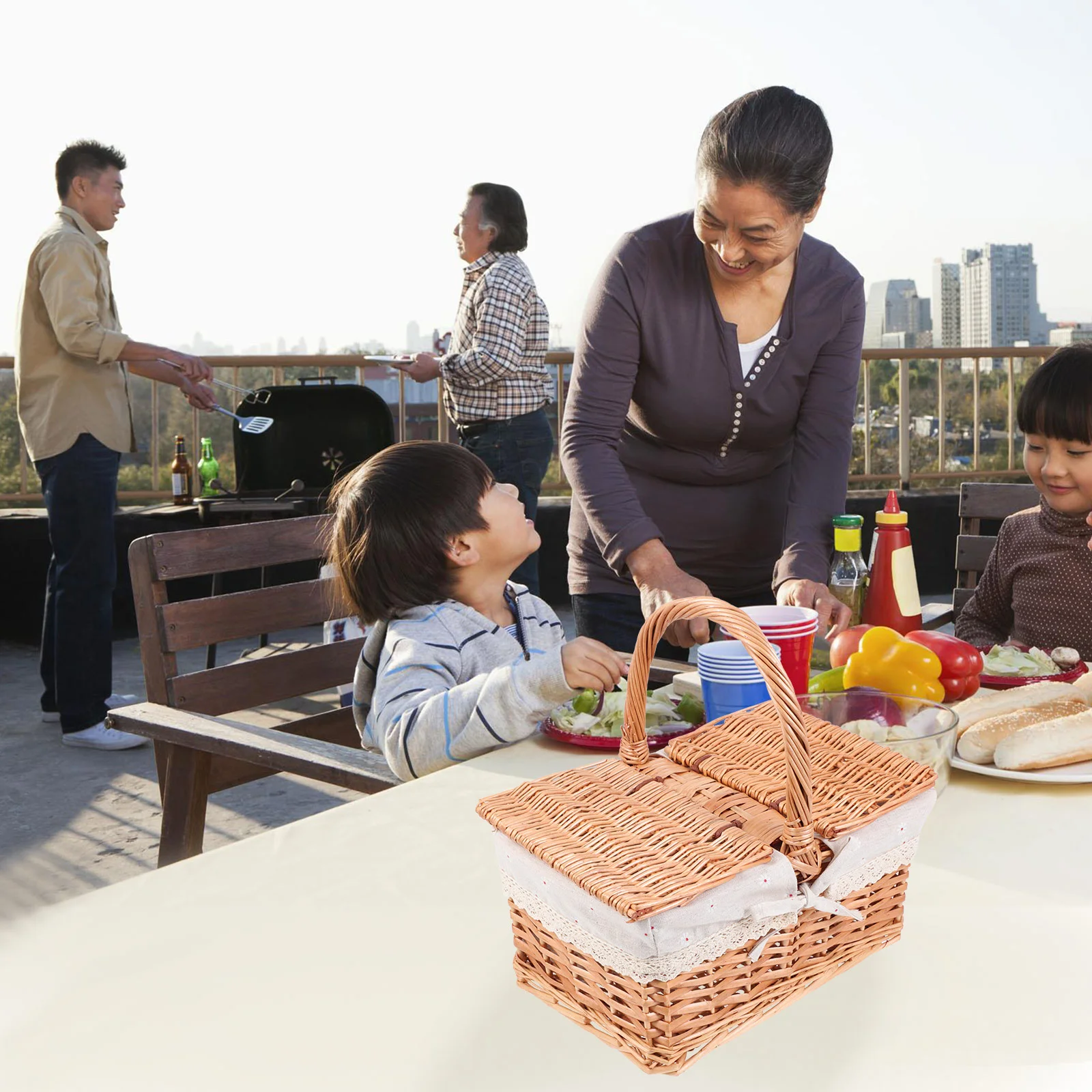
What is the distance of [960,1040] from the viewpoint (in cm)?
70

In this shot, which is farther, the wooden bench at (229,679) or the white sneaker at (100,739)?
the white sneaker at (100,739)

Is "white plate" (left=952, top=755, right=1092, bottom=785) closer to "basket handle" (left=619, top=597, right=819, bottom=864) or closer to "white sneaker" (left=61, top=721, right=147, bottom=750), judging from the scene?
"basket handle" (left=619, top=597, right=819, bottom=864)

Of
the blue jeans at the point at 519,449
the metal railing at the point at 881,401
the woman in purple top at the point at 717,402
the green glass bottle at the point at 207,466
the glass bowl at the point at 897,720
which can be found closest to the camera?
the glass bowl at the point at 897,720

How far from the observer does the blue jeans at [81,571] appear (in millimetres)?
3904

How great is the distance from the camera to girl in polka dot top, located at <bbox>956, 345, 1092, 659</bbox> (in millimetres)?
2178

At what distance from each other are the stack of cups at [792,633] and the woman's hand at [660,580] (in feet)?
0.63

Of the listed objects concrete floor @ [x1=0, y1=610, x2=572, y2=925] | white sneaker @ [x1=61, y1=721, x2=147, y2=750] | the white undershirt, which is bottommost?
concrete floor @ [x1=0, y1=610, x2=572, y2=925]

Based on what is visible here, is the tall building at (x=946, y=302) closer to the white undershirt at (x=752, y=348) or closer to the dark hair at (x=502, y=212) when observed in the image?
the dark hair at (x=502, y=212)

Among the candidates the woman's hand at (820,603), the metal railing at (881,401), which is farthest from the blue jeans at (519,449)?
the woman's hand at (820,603)

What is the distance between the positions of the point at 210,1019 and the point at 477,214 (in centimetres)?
435

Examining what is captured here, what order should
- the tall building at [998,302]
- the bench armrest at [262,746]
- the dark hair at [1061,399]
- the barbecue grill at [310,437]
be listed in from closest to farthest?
1. the bench armrest at [262,746]
2. the dark hair at [1061,399]
3. the barbecue grill at [310,437]
4. the tall building at [998,302]

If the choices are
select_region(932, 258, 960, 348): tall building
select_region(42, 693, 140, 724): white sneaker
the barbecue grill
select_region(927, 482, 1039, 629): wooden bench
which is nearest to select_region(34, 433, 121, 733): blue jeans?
select_region(42, 693, 140, 724): white sneaker

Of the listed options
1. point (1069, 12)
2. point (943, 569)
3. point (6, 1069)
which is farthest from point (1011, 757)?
point (1069, 12)

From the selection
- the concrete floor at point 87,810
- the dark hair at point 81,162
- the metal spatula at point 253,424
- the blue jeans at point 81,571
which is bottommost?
the concrete floor at point 87,810
